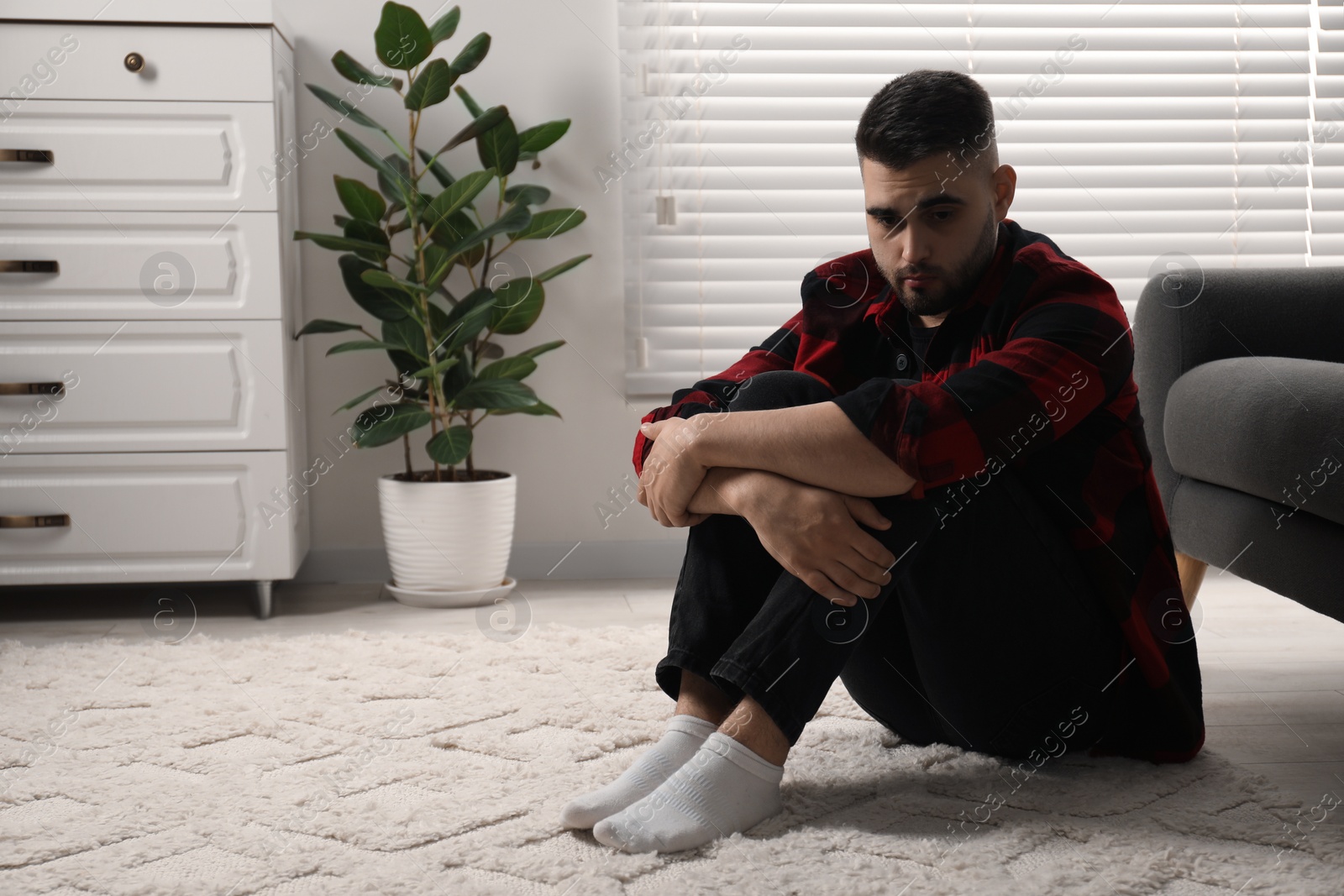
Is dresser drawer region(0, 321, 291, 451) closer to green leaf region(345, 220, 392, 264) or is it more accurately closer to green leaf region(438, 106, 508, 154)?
green leaf region(345, 220, 392, 264)

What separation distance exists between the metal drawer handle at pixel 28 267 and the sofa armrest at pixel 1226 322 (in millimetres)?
1898

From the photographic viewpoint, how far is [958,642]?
3.49ft

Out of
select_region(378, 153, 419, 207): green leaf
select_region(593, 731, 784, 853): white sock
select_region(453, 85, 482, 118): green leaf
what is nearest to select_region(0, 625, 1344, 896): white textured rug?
select_region(593, 731, 784, 853): white sock

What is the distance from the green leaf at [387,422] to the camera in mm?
2160

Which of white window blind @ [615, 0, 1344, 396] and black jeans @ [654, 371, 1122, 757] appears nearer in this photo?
black jeans @ [654, 371, 1122, 757]

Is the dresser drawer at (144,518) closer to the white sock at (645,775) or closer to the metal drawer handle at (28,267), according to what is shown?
the metal drawer handle at (28,267)

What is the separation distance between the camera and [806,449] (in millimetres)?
1019

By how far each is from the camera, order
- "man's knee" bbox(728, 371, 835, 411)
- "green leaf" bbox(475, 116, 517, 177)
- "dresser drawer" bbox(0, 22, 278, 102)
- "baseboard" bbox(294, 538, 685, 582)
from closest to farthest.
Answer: "man's knee" bbox(728, 371, 835, 411) < "dresser drawer" bbox(0, 22, 278, 102) < "green leaf" bbox(475, 116, 517, 177) < "baseboard" bbox(294, 538, 685, 582)

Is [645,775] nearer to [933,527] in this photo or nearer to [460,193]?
[933,527]

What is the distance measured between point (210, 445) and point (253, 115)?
24.8 inches

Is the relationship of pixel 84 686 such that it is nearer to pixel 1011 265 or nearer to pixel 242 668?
pixel 242 668

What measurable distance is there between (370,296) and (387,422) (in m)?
0.26

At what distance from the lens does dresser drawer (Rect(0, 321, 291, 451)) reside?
2.04 meters

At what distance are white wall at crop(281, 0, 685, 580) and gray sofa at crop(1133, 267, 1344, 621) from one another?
48.2 inches
